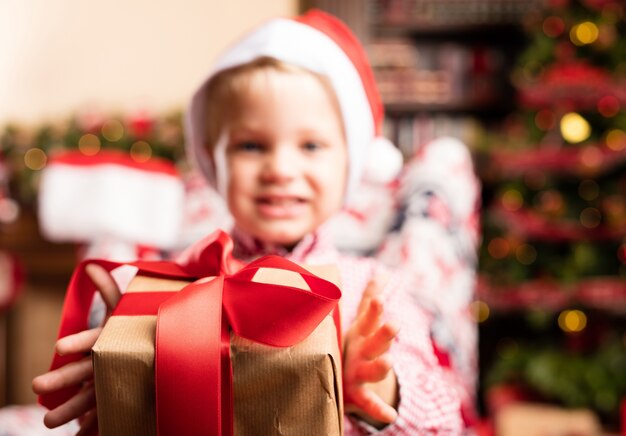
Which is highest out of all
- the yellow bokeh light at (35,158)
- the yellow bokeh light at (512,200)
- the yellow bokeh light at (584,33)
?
the yellow bokeh light at (584,33)

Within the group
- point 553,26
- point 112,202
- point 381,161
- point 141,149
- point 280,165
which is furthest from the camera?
point 141,149

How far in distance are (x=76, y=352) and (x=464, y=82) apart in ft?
9.41

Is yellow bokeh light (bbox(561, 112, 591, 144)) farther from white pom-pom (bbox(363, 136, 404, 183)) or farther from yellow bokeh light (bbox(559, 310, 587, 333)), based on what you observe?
white pom-pom (bbox(363, 136, 404, 183))

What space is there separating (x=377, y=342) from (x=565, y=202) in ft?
6.95

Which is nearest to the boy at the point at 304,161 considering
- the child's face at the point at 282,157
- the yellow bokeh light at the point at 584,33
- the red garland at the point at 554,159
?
the child's face at the point at 282,157

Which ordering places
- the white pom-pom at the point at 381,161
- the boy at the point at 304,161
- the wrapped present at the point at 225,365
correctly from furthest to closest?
the white pom-pom at the point at 381,161 → the boy at the point at 304,161 → the wrapped present at the point at 225,365

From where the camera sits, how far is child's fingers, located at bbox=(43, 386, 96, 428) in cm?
56

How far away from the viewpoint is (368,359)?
0.57 m

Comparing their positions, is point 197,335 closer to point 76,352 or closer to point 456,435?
point 76,352

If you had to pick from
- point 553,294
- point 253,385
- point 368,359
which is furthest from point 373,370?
point 553,294

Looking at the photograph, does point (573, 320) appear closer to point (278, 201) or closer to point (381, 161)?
point (381, 161)

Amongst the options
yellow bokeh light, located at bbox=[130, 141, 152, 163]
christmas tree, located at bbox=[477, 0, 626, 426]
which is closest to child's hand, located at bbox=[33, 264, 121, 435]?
christmas tree, located at bbox=[477, 0, 626, 426]

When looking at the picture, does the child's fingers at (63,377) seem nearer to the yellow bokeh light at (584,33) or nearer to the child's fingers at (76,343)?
the child's fingers at (76,343)

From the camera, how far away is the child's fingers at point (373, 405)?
586 millimetres
